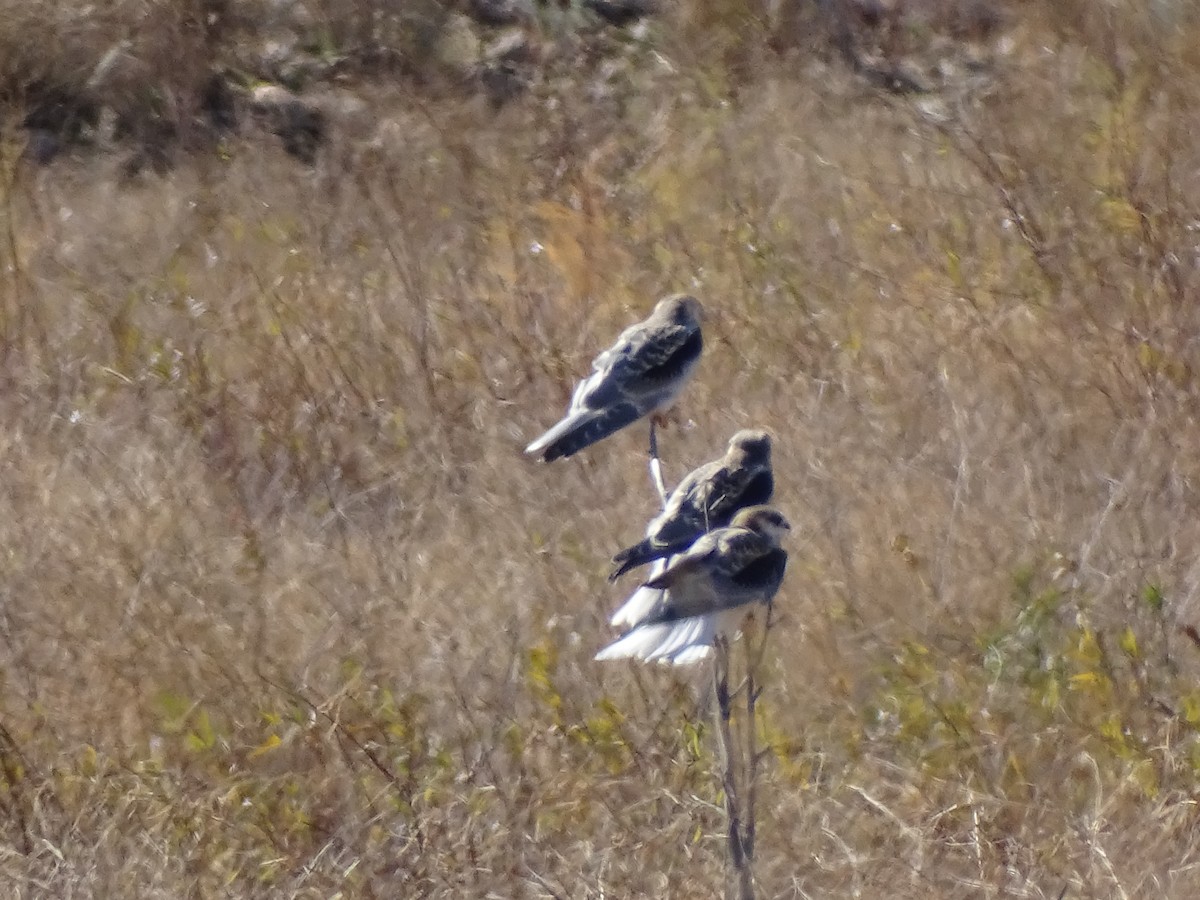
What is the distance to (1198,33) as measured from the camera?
715 cm

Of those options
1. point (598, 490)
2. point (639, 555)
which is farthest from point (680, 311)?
point (639, 555)

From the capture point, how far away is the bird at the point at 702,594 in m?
3.38

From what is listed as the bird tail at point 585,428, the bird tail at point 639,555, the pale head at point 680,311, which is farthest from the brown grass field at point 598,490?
the bird tail at point 639,555

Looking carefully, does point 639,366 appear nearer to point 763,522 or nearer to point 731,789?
point 763,522

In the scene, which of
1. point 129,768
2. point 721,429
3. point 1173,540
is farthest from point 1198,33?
point 129,768

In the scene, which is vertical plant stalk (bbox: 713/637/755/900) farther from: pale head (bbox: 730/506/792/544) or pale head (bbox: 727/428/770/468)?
pale head (bbox: 727/428/770/468)

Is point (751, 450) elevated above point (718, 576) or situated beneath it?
situated beneath

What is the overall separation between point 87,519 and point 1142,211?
376cm

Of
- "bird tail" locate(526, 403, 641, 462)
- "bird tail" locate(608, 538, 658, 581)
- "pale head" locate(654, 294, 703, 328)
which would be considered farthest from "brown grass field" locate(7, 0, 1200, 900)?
"bird tail" locate(608, 538, 658, 581)

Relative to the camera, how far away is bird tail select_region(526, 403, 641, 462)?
5230 mm

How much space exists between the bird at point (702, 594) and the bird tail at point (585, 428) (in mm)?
Result: 1707

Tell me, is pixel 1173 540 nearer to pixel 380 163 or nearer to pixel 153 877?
pixel 153 877

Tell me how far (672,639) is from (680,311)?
2.70 metres

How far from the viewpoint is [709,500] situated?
3.98m
